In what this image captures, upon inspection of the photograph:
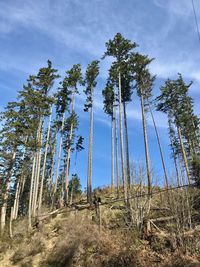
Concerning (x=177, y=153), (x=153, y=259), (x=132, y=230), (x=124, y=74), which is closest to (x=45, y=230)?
(x=132, y=230)

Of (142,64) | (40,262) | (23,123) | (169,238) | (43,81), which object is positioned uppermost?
(142,64)

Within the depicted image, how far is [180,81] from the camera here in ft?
99.7

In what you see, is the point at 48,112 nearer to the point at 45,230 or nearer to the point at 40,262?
the point at 45,230

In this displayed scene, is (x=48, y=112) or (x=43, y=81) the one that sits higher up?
(x=43, y=81)

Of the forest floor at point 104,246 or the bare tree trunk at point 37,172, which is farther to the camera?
the bare tree trunk at point 37,172

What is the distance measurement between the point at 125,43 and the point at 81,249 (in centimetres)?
1838

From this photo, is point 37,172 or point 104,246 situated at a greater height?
point 37,172

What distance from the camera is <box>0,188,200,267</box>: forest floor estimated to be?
10.5 m

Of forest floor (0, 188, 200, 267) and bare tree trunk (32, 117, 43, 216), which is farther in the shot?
bare tree trunk (32, 117, 43, 216)

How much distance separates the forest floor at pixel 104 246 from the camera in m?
10.5

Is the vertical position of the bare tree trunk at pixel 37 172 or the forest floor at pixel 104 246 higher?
the bare tree trunk at pixel 37 172

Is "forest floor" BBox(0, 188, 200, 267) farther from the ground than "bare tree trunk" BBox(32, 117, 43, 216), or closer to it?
closer to it

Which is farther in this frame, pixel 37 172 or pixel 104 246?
pixel 37 172

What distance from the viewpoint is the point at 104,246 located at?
11961 millimetres
